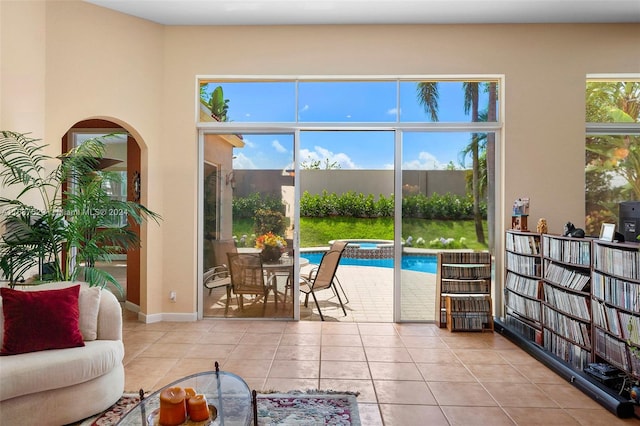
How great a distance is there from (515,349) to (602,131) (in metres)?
2.94

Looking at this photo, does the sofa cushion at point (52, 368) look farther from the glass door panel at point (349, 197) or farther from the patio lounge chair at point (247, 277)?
the glass door panel at point (349, 197)

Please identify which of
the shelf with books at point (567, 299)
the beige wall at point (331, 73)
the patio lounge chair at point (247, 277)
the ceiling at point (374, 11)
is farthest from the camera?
the patio lounge chair at point (247, 277)

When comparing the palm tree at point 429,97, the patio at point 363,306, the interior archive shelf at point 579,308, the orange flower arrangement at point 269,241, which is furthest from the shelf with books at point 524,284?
the orange flower arrangement at point 269,241

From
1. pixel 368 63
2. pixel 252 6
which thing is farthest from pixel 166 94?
pixel 368 63

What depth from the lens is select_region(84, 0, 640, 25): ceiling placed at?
13.3 feet

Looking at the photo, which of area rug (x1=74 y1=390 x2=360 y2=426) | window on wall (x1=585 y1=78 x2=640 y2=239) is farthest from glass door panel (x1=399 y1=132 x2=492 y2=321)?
area rug (x1=74 y1=390 x2=360 y2=426)

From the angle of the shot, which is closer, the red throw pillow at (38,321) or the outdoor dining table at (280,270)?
the red throw pillow at (38,321)

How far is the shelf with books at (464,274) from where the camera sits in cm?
436

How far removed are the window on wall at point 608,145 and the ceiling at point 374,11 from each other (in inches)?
32.1

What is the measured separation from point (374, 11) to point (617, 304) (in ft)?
12.2

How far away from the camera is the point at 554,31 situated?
4484 millimetres

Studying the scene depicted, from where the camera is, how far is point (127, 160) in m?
5.08

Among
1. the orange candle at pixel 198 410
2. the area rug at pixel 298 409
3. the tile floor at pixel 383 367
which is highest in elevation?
the orange candle at pixel 198 410

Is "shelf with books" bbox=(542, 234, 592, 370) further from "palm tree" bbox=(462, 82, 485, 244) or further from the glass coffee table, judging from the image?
the glass coffee table
